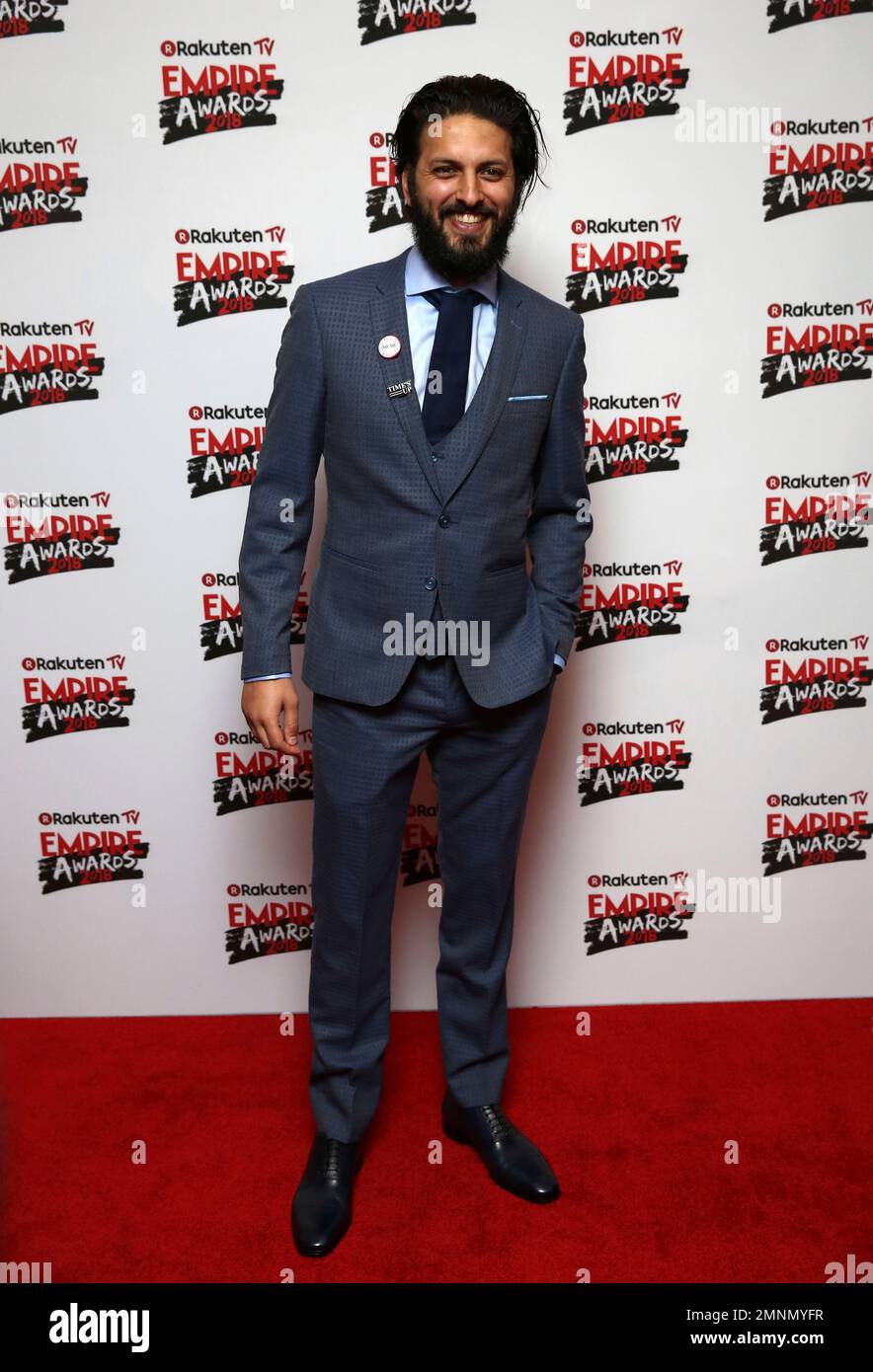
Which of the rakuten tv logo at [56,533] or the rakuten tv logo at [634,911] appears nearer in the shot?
the rakuten tv logo at [56,533]

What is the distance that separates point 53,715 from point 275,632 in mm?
930

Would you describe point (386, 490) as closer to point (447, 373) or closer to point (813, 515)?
point (447, 373)

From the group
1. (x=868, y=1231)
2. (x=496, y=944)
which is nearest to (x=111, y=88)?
(x=496, y=944)

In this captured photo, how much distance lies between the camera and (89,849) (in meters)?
2.55

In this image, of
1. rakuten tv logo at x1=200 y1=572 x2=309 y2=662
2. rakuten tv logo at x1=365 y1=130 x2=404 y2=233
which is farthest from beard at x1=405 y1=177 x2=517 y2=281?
rakuten tv logo at x1=200 y1=572 x2=309 y2=662

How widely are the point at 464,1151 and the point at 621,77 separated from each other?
2.23 meters

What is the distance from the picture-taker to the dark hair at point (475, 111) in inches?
67.3

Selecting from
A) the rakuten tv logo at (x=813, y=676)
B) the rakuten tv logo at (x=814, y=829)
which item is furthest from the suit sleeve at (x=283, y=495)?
the rakuten tv logo at (x=814, y=829)

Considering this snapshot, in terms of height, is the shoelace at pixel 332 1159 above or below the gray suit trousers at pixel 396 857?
below

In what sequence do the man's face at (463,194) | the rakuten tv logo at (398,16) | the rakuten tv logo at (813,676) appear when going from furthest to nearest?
the rakuten tv logo at (813,676) < the rakuten tv logo at (398,16) < the man's face at (463,194)

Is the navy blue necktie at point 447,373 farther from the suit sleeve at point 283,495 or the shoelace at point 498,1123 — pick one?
the shoelace at point 498,1123

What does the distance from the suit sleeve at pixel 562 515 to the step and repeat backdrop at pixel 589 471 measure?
1.55ft

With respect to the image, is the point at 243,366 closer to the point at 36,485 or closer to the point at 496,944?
the point at 36,485

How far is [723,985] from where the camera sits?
270cm
